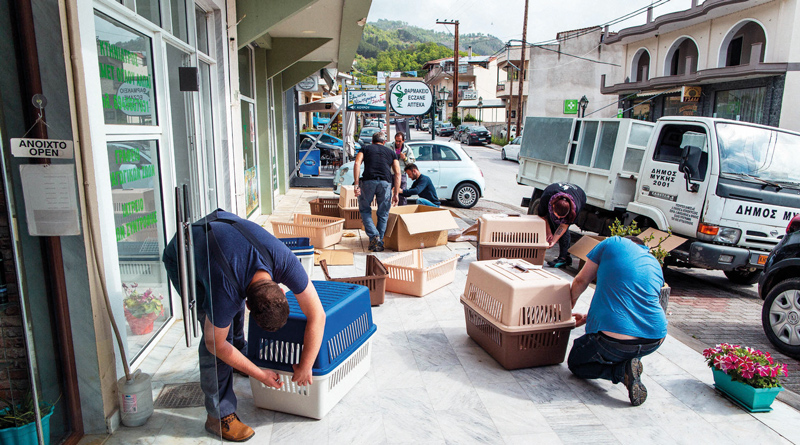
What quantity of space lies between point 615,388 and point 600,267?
3.04 feet

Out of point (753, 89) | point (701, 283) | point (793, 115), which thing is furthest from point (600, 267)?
point (753, 89)

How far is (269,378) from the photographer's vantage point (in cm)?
313

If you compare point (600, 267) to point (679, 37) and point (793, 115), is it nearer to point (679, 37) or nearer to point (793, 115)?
point (793, 115)

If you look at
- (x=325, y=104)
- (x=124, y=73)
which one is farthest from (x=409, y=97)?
(x=325, y=104)

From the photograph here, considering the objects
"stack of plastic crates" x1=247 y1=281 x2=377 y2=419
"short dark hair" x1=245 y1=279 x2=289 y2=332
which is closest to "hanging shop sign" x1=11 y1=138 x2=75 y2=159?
"short dark hair" x1=245 y1=279 x2=289 y2=332

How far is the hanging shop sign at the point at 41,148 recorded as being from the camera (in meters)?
2.51

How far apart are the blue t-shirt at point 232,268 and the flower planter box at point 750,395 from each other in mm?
3116

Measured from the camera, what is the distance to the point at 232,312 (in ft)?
9.25

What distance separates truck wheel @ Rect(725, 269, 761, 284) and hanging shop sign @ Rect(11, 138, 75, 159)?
7.84m

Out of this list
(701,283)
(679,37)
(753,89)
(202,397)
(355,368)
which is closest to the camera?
(202,397)

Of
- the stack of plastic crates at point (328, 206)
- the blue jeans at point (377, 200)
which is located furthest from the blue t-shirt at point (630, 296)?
the stack of plastic crates at point (328, 206)

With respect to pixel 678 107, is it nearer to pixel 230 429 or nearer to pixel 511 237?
pixel 511 237

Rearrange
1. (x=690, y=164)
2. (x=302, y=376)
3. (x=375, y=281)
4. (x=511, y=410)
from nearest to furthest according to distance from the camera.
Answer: (x=302, y=376), (x=511, y=410), (x=375, y=281), (x=690, y=164)

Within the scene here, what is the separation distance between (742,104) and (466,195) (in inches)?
494
